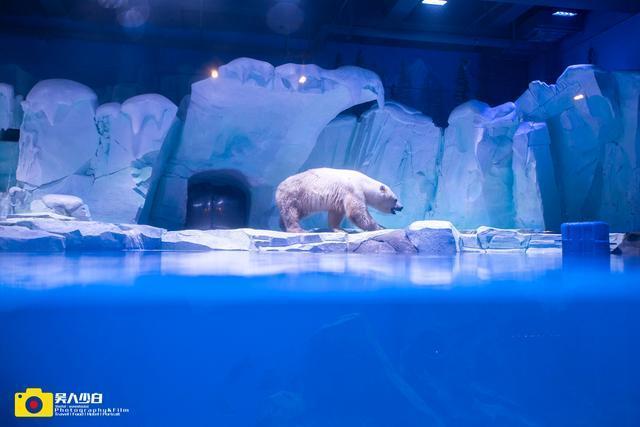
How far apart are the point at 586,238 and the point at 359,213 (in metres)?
2.52

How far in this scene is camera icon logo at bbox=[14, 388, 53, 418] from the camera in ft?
2.68

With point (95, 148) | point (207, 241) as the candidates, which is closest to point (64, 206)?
point (95, 148)

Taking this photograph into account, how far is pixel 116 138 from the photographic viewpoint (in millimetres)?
6992

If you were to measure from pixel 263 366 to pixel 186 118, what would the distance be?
703 centimetres

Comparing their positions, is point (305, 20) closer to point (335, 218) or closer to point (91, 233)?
point (335, 218)

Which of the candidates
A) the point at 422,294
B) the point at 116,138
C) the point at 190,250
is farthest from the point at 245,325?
the point at 116,138

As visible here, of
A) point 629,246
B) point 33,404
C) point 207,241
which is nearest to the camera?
point 33,404

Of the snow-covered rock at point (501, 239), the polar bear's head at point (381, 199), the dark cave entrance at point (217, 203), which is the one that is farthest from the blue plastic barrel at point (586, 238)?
the dark cave entrance at point (217, 203)

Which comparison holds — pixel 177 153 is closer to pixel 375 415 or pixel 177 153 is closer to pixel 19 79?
pixel 19 79

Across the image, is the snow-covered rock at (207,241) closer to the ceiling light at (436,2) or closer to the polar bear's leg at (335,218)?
the polar bear's leg at (335,218)

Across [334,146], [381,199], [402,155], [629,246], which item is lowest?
[629,246]

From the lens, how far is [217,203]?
9.05 m

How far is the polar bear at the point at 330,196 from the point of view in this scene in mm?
6141

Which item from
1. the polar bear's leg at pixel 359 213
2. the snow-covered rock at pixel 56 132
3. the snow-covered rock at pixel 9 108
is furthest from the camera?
the snow-covered rock at pixel 9 108
